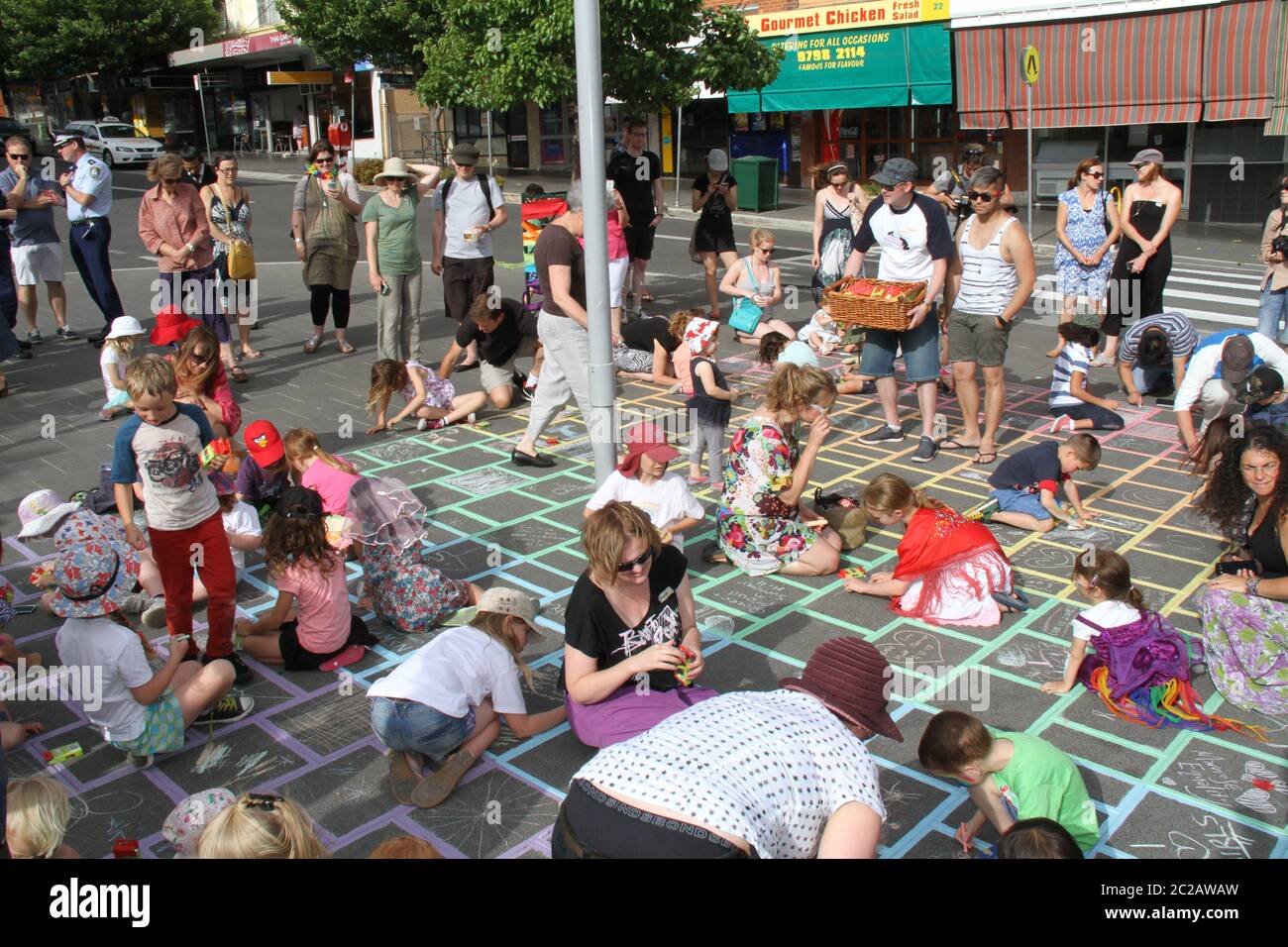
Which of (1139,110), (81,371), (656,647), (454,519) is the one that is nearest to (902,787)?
(656,647)

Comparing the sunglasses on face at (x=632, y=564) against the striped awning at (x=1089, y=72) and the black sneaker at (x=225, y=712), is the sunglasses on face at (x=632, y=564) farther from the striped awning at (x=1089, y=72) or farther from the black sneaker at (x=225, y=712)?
the striped awning at (x=1089, y=72)

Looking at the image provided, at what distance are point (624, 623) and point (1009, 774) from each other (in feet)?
4.88

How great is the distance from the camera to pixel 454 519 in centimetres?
732

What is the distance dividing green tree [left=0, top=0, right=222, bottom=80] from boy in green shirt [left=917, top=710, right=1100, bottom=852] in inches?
1839

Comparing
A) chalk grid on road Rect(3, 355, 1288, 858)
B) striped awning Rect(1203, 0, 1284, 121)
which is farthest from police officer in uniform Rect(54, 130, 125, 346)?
striped awning Rect(1203, 0, 1284, 121)

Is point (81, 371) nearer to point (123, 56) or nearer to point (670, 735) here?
point (670, 735)

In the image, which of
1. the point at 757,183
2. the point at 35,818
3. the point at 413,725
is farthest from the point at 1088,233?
the point at 757,183

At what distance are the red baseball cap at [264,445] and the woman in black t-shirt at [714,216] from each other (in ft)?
20.8

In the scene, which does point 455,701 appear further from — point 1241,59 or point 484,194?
point 1241,59

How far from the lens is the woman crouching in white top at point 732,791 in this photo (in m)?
2.90

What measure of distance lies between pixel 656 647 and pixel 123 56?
155 feet

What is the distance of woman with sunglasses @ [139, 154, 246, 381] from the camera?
9.48m

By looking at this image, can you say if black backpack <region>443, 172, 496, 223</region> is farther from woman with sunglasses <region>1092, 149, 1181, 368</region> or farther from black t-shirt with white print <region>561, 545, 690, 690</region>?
black t-shirt with white print <region>561, 545, 690, 690</region>
